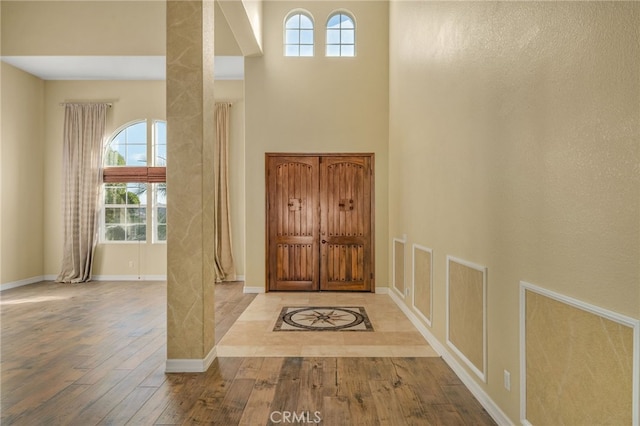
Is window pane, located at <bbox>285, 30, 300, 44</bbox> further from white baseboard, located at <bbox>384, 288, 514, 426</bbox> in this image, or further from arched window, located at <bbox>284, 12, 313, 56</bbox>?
white baseboard, located at <bbox>384, 288, 514, 426</bbox>

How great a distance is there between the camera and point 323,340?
4133 mm

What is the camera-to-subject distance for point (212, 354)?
11.6 ft

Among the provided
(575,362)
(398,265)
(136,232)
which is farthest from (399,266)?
(136,232)

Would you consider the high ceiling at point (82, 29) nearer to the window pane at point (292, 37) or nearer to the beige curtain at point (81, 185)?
the window pane at point (292, 37)

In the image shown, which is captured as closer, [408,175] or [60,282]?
[408,175]

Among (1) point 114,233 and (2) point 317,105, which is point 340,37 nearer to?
(2) point 317,105

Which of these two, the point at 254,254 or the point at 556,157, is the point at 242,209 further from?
the point at 556,157

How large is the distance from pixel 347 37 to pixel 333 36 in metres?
0.24

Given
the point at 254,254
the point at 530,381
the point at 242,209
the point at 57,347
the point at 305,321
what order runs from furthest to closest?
the point at 242,209 → the point at 254,254 → the point at 305,321 → the point at 57,347 → the point at 530,381

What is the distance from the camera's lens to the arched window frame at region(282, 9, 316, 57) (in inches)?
265

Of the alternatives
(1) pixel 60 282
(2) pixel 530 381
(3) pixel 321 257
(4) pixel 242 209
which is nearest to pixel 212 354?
(2) pixel 530 381

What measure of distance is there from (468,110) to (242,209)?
5.47 meters

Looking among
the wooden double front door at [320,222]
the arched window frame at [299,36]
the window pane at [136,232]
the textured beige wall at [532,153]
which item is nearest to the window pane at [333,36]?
the arched window frame at [299,36]

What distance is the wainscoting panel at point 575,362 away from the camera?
1468 millimetres
